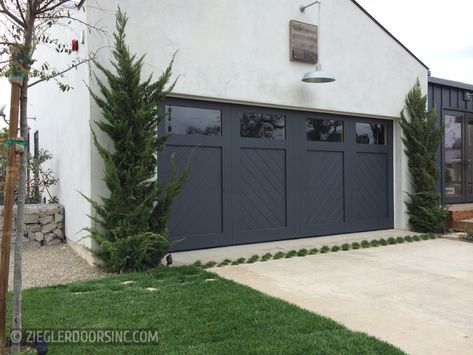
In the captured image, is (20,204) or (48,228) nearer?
(20,204)

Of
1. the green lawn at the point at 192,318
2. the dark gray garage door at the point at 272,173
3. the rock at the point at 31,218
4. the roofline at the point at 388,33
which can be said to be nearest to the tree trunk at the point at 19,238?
the green lawn at the point at 192,318

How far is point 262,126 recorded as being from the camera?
295 inches

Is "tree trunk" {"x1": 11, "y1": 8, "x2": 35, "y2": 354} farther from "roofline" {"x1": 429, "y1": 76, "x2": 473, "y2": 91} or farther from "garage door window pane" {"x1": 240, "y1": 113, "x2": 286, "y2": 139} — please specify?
"roofline" {"x1": 429, "y1": 76, "x2": 473, "y2": 91}

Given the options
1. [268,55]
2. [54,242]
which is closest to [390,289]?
[268,55]

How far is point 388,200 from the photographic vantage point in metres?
9.14

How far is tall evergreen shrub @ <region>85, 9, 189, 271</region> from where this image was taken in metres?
5.21

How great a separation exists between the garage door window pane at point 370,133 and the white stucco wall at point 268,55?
0.28 metres

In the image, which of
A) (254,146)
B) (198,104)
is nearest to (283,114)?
(254,146)

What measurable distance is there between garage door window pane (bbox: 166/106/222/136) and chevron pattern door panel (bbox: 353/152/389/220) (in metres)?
3.26

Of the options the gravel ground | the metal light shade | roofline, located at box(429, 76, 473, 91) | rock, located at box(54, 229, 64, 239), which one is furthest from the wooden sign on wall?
rock, located at box(54, 229, 64, 239)

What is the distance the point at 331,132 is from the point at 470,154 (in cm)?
452

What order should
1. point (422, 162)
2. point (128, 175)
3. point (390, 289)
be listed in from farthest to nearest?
point (422, 162), point (128, 175), point (390, 289)

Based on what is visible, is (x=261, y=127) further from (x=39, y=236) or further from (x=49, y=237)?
(x=39, y=236)

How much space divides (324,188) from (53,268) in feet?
16.0
